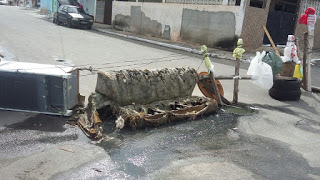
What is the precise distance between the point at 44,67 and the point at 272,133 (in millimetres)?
4691

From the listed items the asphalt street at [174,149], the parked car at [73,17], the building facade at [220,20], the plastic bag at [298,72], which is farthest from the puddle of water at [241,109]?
the parked car at [73,17]

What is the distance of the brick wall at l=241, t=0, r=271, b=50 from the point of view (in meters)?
16.5

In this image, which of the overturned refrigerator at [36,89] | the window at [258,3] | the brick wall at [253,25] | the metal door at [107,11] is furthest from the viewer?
the metal door at [107,11]

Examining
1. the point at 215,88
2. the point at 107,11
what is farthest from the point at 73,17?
the point at 215,88

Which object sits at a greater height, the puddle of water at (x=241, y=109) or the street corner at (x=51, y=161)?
the puddle of water at (x=241, y=109)

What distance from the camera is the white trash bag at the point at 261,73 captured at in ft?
23.9

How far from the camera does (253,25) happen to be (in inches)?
664

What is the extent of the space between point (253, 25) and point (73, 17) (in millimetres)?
14148

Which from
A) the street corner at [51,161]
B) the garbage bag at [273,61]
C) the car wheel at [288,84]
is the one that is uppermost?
the garbage bag at [273,61]

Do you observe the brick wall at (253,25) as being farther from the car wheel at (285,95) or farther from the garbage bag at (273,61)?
the garbage bag at (273,61)

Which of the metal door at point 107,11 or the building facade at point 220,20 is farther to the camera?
the metal door at point 107,11

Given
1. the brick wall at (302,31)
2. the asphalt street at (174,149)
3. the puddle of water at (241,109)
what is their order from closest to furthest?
1. the asphalt street at (174,149)
2. the puddle of water at (241,109)
3. the brick wall at (302,31)

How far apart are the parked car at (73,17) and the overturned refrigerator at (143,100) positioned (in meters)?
19.3

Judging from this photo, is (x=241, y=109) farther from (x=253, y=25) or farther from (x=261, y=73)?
(x=253, y=25)
